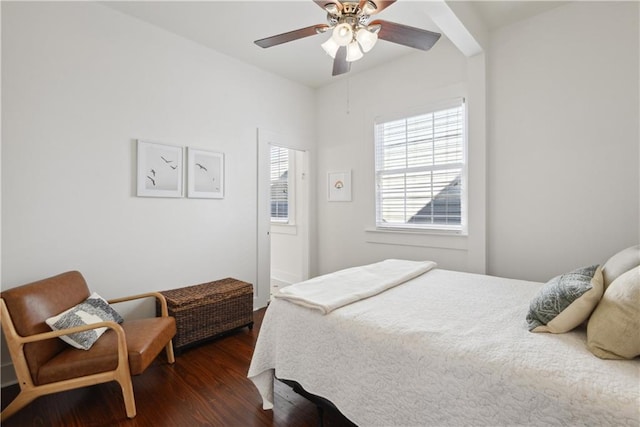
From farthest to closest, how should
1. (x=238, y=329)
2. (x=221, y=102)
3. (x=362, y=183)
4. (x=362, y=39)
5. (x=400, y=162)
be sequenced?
(x=362, y=183) → (x=400, y=162) → (x=221, y=102) → (x=238, y=329) → (x=362, y=39)

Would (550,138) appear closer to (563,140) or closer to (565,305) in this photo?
(563,140)

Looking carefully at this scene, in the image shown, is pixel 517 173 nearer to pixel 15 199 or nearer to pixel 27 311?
pixel 27 311

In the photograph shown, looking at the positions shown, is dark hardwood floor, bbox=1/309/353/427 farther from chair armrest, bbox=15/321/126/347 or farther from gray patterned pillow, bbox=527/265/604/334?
gray patterned pillow, bbox=527/265/604/334

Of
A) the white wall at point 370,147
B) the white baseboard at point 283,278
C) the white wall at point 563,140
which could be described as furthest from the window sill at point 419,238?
the white baseboard at point 283,278

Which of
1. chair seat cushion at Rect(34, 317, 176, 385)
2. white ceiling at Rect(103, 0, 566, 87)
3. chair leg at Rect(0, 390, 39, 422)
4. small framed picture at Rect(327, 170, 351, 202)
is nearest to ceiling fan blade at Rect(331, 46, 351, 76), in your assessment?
white ceiling at Rect(103, 0, 566, 87)

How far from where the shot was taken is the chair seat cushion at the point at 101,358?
70.0 inches

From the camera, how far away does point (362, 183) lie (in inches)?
153

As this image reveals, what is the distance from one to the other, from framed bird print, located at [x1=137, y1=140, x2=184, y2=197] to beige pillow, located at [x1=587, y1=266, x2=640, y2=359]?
316cm

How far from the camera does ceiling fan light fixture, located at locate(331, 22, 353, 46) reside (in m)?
1.74

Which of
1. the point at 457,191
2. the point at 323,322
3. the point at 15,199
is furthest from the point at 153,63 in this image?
the point at 457,191

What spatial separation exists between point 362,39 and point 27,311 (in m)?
2.56

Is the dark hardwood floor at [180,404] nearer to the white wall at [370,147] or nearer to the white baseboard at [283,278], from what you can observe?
the white wall at [370,147]

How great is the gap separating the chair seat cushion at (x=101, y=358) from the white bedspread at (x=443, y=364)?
738mm

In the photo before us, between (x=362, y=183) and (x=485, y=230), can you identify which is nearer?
(x=485, y=230)
